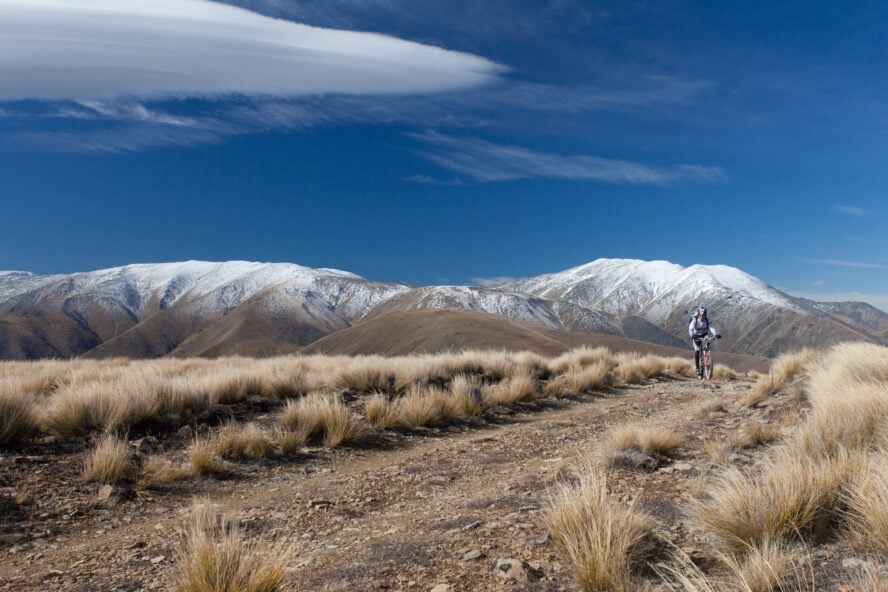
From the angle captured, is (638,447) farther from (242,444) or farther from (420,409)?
(242,444)

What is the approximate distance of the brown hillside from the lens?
104 m

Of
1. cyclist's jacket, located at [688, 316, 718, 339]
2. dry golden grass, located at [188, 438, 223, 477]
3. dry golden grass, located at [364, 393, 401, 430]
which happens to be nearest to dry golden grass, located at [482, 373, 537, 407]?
dry golden grass, located at [364, 393, 401, 430]

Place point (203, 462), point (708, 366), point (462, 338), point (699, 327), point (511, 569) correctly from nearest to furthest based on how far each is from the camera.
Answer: point (511, 569), point (203, 462), point (699, 327), point (708, 366), point (462, 338)

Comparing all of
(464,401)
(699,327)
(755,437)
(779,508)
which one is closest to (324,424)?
(464,401)

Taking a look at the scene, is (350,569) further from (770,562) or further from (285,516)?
(770,562)

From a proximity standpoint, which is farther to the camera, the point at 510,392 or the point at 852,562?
the point at 510,392

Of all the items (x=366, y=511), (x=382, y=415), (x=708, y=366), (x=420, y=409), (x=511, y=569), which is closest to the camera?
(x=511, y=569)

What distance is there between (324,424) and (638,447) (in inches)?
192

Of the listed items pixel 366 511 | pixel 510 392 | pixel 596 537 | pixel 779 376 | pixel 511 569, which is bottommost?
pixel 510 392

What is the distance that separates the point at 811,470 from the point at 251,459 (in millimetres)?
6577

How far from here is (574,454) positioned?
25.8 ft

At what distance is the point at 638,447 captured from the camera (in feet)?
22.7

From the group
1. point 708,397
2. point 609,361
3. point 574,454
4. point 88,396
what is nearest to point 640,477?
point 574,454

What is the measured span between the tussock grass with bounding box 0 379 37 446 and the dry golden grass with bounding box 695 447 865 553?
8.29 meters
